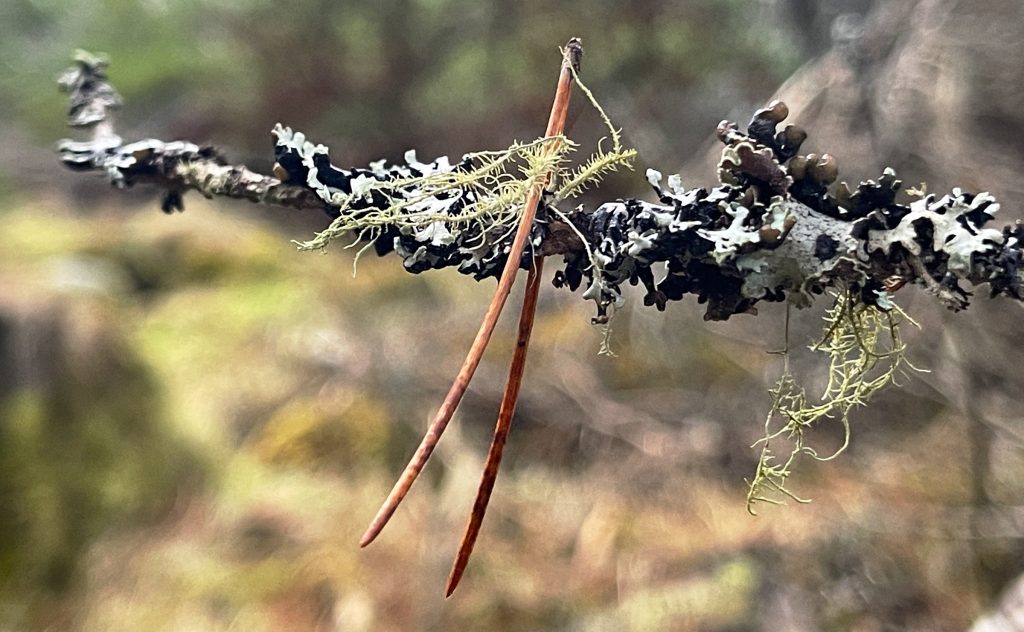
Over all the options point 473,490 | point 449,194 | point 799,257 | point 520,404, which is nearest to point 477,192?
point 449,194

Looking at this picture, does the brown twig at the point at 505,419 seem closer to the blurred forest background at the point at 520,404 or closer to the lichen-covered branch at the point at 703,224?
the lichen-covered branch at the point at 703,224

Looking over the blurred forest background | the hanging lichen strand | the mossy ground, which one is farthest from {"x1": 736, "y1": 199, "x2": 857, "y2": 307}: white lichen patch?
the mossy ground

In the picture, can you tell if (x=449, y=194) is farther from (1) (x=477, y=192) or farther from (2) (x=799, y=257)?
(2) (x=799, y=257)

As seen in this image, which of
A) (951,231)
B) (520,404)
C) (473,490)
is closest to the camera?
(951,231)

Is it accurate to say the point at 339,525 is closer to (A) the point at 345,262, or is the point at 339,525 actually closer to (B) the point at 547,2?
(A) the point at 345,262

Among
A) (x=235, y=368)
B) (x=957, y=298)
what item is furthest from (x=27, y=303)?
(x=957, y=298)

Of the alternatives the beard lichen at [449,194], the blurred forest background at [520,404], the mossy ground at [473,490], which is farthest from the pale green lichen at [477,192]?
the mossy ground at [473,490]
